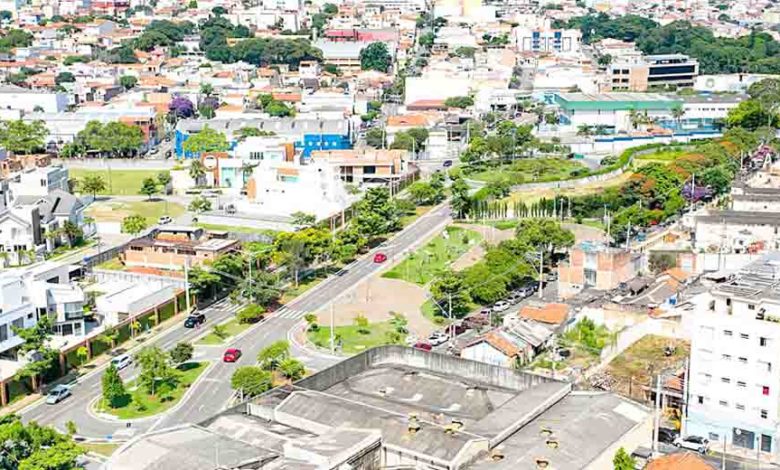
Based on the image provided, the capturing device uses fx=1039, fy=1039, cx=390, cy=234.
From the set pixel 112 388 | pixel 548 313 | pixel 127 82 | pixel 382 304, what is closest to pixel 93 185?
pixel 382 304

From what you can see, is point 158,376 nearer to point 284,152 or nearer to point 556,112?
point 284,152

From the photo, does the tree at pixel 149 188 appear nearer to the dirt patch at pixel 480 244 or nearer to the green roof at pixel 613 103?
the dirt patch at pixel 480 244

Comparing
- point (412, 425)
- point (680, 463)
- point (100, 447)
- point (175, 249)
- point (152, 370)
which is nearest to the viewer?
point (412, 425)

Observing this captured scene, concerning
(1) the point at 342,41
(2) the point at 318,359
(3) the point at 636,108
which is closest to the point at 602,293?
(2) the point at 318,359

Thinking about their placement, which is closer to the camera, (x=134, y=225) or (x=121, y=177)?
(x=134, y=225)

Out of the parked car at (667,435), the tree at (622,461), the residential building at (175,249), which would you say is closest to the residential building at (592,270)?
the parked car at (667,435)

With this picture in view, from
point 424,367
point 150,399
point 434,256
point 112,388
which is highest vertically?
point 424,367

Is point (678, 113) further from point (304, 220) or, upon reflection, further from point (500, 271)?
point (500, 271)
